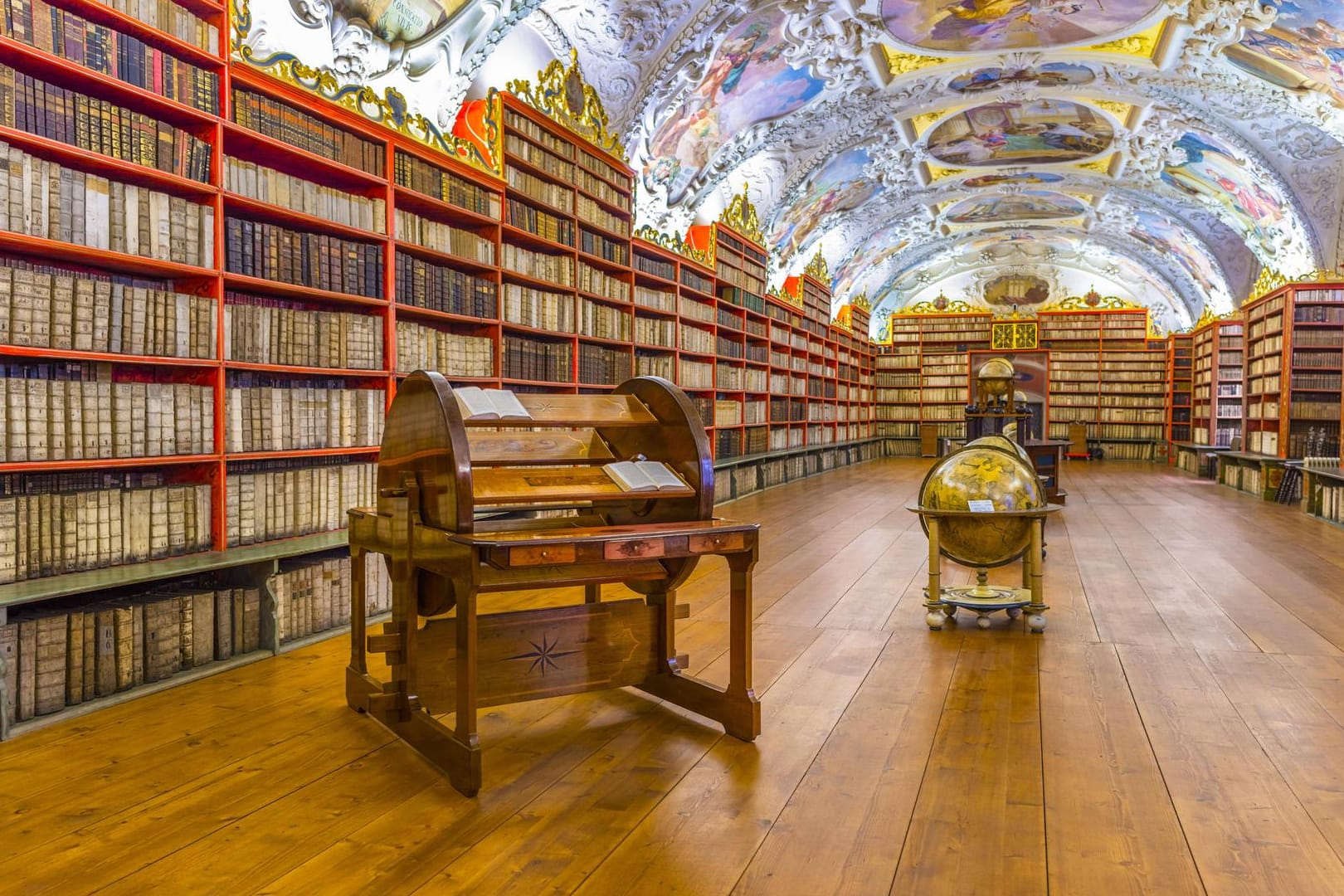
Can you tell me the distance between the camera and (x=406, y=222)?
6395 mm

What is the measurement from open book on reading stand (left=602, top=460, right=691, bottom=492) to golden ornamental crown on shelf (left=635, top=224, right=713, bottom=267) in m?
7.48

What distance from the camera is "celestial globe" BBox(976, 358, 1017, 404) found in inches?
485

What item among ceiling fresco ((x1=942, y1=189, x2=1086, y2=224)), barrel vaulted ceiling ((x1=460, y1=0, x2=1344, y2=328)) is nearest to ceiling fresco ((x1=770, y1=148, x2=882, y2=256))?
barrel vaulted ceiling ((x1=460, y1=0, x2=1344, y2=328))

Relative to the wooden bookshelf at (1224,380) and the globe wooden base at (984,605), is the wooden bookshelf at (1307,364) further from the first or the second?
the globe wooden base at (984,605)

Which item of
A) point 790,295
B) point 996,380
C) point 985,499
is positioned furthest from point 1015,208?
point 985,499

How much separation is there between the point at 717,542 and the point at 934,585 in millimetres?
2686

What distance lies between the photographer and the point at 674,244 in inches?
476

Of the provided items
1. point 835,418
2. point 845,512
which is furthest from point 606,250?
point 835,418

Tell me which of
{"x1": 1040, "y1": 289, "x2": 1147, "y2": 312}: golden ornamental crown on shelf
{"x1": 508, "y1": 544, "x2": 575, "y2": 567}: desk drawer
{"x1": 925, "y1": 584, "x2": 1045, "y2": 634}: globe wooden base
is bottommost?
{"x1": 925, "y1": 584, "x2": 1045, "y2": 634}: globe wooden base

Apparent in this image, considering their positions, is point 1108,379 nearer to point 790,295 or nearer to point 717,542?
point 790,295

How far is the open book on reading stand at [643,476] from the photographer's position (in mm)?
3568

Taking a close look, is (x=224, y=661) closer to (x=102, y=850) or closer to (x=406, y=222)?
(x=102, y=850)

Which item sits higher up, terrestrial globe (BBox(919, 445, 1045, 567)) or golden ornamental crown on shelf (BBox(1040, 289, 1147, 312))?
golden ornamental crown on shelf (BBox(1040, 289, 1147, 312))

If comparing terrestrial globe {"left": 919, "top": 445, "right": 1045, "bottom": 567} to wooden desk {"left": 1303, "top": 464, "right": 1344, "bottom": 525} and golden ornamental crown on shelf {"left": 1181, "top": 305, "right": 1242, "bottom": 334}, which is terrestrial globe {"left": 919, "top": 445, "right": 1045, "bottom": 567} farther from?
golden ornamental crown on shelf {"left": 1181, "top": 305, "right": 1242, "bottom": 334}
